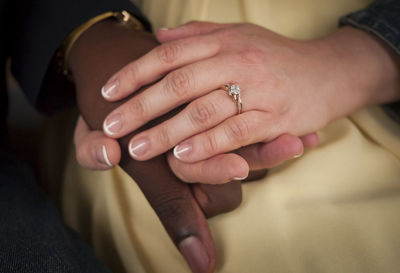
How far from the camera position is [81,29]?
0.70 m

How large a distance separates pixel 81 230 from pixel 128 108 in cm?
28

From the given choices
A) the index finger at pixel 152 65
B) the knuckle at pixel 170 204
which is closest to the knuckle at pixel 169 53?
the index finger at pixel 152 65

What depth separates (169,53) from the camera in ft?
1.94

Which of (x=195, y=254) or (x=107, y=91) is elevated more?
(x=107, y=91)

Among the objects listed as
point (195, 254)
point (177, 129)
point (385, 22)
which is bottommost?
point (195, 254)

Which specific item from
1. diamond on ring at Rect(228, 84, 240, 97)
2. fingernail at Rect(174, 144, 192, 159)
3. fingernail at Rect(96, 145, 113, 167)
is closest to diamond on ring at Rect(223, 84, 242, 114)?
diamond on ring at Rect(228, 84, 240, 97)

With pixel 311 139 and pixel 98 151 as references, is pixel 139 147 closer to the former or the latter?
pixel 98 151

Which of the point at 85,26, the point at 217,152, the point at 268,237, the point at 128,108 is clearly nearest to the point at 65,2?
the point at 85,26

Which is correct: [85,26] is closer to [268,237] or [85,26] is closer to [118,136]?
[118,136]

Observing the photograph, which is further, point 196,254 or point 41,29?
point 41,29

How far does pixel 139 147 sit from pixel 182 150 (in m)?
0.06

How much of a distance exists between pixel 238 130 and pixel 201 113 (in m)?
0.06

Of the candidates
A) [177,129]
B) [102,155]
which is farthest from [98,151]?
[177,129]

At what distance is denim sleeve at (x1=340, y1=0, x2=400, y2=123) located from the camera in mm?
657
